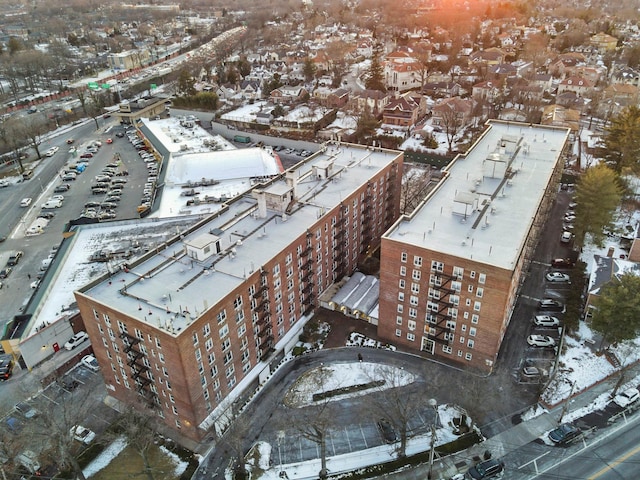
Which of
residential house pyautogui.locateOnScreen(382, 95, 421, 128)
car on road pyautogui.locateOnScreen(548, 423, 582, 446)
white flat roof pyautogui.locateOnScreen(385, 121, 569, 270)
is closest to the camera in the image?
car on road pyautogui.locateOnScreen(548, 423, 582, 446)

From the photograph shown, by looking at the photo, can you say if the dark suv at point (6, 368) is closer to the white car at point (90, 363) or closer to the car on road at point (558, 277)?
the white car at point (90, 363)

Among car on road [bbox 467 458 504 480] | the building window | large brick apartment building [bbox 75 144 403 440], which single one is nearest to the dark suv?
large brick apartment building [bbox 75 144 403 440]

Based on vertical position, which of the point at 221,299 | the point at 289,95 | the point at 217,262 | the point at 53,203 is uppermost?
the point at 221,299

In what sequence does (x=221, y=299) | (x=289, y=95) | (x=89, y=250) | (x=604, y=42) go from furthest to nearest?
(x=604, y=42), (x=289, y=95), (x=89, y=250), (x=221, y=299)

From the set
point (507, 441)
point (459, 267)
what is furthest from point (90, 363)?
point (507, 441)

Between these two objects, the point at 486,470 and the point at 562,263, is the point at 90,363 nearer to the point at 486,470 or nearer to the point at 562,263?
the point at 486,470

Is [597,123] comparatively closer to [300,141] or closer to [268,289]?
[300,141]

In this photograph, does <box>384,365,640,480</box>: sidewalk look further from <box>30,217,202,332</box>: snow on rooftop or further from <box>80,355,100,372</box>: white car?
<box>30,217,202,332</box>: snow on rooftop

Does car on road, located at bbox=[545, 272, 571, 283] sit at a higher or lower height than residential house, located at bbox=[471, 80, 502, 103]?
lower
